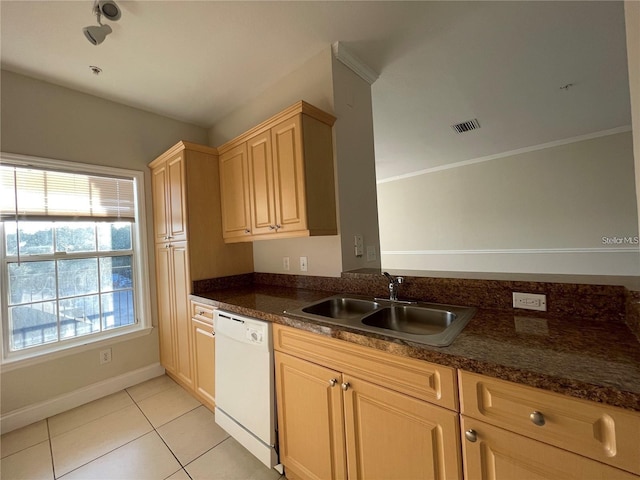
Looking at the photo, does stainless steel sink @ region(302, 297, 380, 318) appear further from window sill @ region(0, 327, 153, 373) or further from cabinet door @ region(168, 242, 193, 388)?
window sill @ region(0, 327, 153, 373)

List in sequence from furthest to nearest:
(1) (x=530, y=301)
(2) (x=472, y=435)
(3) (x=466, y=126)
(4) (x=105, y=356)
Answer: (3) (x=466, y=126) < (4) (x=105, y=356) < (1) (x=530, y=301) < (2) (x=472, y=435)

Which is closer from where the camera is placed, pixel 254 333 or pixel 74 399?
pixel 254 333

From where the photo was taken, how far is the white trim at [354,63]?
74.9 inches

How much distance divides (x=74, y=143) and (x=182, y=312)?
5.61 ft

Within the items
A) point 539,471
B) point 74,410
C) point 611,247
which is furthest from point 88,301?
point 611,247

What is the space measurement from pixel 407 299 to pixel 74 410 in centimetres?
279

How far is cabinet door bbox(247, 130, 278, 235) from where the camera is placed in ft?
6.13

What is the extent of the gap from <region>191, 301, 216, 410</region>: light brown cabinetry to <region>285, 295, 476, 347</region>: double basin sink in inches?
33.2

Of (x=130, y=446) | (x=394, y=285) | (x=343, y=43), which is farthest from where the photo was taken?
(x=343, y=43)

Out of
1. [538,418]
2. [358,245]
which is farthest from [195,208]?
[538,418]

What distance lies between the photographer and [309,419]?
1.27 metres

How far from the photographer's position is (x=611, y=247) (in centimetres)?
390

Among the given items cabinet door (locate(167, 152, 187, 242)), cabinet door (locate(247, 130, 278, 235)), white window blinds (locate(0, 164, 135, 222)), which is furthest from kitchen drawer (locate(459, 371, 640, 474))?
white window blinds (locate(0, 164, 135, 222))

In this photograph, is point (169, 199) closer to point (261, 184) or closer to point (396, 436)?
point (261, 184)
